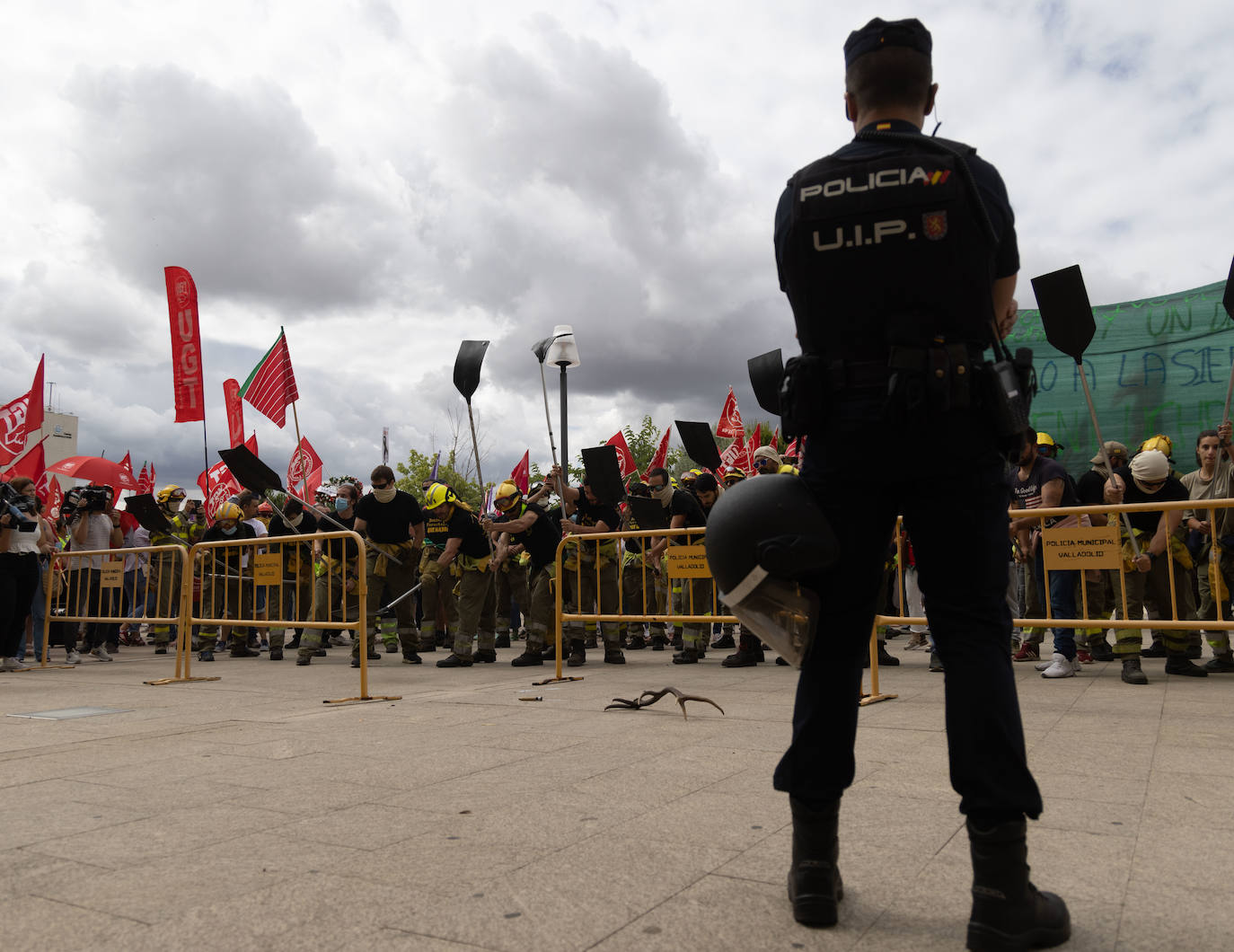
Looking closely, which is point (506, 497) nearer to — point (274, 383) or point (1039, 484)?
point (274, 383)

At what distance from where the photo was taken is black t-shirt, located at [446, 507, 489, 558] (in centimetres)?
991

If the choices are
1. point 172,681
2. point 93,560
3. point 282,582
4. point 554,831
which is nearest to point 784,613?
point 554,831

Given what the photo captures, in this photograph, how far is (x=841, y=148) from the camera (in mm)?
2252

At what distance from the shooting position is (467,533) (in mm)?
9914

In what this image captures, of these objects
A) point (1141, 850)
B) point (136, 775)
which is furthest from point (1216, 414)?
point (136, 775)

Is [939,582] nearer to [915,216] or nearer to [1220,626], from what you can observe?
[915,216]

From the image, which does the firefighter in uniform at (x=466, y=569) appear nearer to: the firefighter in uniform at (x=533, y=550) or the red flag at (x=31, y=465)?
the firefighter in uniform at (x=533, y=550)

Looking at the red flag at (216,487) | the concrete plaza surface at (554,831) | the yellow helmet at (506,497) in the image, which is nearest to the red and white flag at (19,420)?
the red flag at (216,487)

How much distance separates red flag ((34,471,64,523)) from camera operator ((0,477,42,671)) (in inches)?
203

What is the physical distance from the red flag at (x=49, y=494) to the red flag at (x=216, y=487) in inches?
90.7

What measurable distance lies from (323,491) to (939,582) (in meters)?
12.6

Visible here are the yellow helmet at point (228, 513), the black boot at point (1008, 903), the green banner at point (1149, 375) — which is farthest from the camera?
the green banner at point (1149, 375)

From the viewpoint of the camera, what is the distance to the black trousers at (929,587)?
6.58ft

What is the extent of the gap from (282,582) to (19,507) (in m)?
2.89
